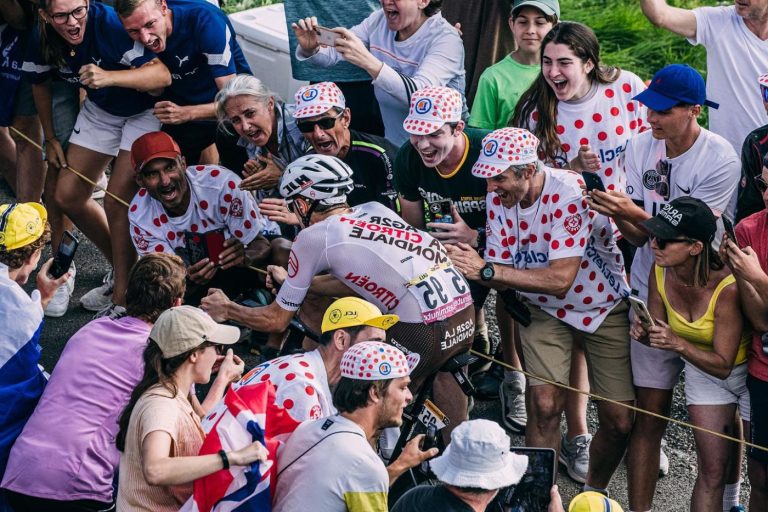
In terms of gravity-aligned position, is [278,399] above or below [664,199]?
below

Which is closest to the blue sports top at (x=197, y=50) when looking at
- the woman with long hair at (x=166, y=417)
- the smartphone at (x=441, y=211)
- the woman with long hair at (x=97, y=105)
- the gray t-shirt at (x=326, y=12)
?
the woman with long hair at (x=97, y=105)

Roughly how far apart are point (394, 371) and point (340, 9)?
4.35m

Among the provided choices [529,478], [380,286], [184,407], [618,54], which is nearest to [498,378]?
[380,286]

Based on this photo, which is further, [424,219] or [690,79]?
[424,219]

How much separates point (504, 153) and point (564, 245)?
0.57 meters

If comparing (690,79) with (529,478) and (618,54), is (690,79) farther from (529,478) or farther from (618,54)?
(618,54)

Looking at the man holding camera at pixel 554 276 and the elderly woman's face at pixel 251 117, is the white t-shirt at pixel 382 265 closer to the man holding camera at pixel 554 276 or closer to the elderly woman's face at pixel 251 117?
the man holding camera at pixel 554 276

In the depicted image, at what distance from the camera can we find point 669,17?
6699 mm

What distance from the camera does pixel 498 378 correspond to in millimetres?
7055

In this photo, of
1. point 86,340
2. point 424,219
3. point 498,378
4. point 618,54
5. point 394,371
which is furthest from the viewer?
point 618,54

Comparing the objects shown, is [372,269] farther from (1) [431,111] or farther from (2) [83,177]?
(2) [83,177]

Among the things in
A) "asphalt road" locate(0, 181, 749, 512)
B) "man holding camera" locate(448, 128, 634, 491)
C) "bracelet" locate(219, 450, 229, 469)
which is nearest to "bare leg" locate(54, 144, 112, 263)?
"asphalt road" locate(0, 181, 749, 512)

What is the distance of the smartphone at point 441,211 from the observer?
628 centimetres

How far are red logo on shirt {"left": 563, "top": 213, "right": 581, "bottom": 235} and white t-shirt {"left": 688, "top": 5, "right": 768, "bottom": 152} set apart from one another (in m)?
1.34
